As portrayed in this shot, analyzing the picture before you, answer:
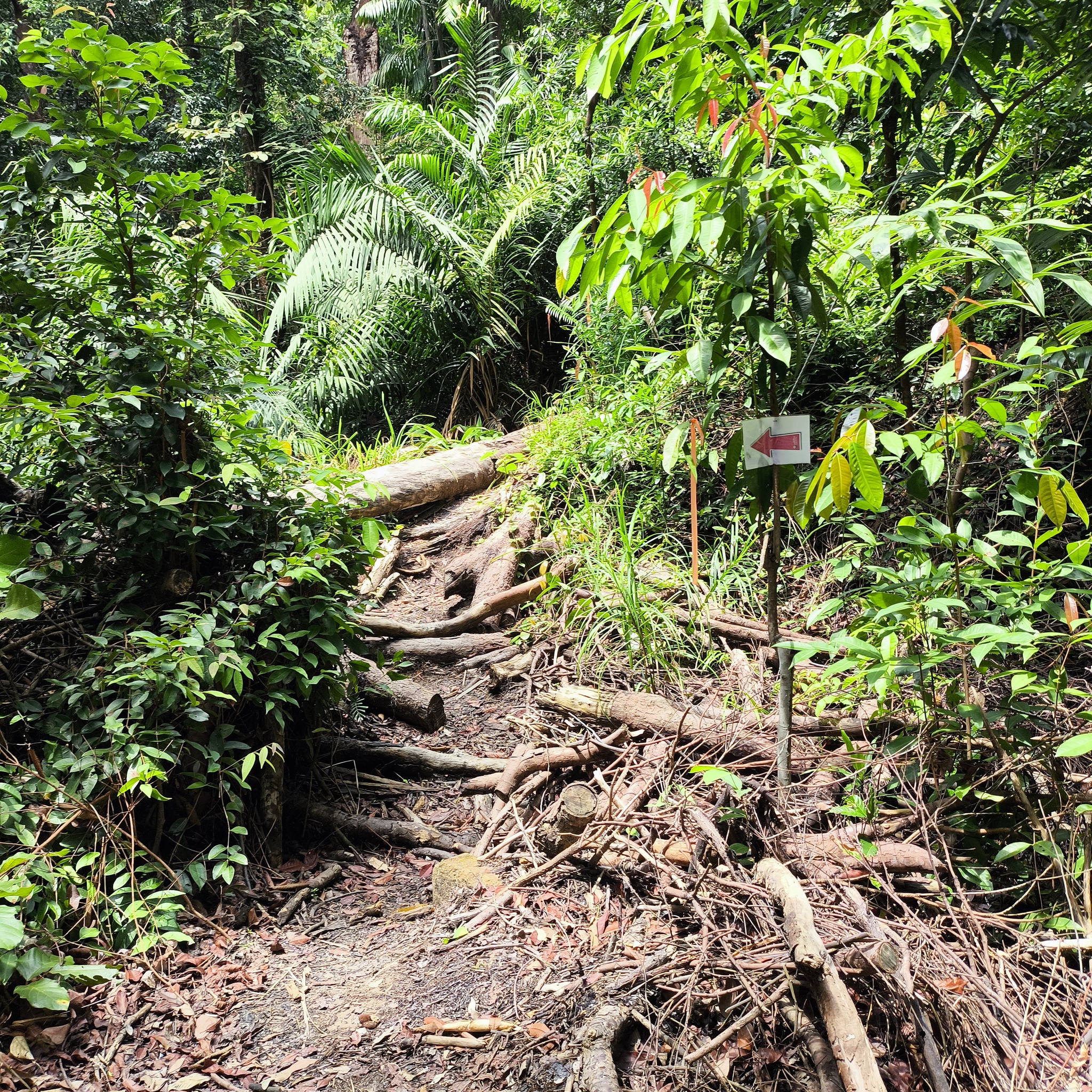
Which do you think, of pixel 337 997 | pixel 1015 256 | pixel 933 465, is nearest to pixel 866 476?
pixel 933 465

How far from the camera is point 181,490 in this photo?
2.71 m

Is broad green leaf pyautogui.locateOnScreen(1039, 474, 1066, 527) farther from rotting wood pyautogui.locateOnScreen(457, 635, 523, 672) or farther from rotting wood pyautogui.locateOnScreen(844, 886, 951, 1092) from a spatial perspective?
rotting wood pyautogui.locateOnScreen(457, 635, 523, 672)

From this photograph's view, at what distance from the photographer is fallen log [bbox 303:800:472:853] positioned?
2.94 m

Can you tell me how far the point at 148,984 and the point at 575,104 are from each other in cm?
675

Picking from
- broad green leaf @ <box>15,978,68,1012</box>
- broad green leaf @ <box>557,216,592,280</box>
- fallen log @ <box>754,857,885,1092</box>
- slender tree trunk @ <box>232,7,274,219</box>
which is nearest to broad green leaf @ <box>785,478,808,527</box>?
broad green leaf @ <box>557,216,592,280</box>

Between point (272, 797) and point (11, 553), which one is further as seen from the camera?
point (272, 797)

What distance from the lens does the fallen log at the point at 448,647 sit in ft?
13.5

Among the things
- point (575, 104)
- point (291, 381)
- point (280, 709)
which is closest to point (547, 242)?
point (575, 104)

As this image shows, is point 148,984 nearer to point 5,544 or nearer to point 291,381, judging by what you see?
point 5,544

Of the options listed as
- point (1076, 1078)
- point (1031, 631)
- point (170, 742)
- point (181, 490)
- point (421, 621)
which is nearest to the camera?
point (1076, 1078)

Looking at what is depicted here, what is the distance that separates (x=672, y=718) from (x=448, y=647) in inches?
62.8

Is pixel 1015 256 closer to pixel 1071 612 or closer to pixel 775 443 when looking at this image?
pixel 775 443

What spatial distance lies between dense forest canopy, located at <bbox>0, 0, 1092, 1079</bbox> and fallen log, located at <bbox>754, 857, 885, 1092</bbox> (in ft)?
1.60

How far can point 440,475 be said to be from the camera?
5676 mm
